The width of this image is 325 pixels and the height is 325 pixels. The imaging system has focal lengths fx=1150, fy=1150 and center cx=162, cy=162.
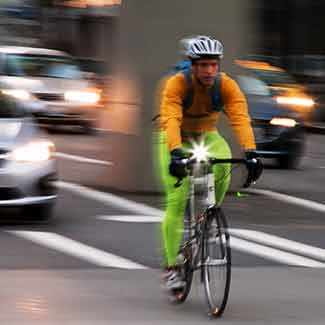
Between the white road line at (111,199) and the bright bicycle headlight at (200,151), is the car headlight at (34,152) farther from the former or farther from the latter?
the bright bicycle headlight at (200,151)

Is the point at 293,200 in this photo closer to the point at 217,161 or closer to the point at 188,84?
the point at 188,84

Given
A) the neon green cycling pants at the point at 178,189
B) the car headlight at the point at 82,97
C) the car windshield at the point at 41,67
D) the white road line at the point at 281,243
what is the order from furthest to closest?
1. the car windshield at the point at 41,67
2. the car headlight at the point at 82,97
3. the white road line at the point at 281,243
4. the neon green cycling pants at the point at 178,189

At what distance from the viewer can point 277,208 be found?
1378cm

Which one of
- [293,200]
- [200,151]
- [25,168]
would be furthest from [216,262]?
[293,200]

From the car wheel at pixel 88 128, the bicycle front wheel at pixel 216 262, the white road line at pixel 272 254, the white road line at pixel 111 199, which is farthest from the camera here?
the car wheel at pixel 88 128

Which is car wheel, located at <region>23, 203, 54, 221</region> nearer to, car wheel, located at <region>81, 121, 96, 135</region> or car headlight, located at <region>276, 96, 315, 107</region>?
car headlight, located at <region>276, 96, 315, 107</region>

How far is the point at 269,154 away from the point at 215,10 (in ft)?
13.9

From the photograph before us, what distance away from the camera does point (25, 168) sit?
37.8 ft

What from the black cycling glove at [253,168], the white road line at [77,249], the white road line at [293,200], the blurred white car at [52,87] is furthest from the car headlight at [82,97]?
the black cycling glove at [253,168]

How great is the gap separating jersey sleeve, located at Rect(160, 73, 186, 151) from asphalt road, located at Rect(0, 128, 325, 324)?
1.19m

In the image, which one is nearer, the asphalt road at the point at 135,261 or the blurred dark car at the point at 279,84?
the asphalt road at the point at 135,261

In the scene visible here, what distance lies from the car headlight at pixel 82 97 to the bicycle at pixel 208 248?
1573cm

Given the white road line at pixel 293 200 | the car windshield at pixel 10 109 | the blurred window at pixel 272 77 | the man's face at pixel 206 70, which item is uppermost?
the man's face at pixel 206 70

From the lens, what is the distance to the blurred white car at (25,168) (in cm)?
1138
